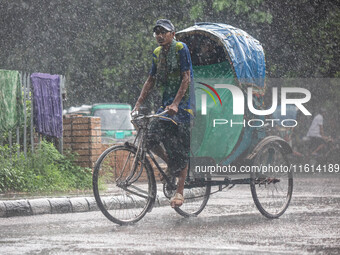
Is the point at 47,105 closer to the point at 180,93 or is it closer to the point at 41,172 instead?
the point at 41,172

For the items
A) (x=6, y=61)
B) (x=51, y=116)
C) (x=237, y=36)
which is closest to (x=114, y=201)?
(x=237, y=36)

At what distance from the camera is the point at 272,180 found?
8391 millimetres

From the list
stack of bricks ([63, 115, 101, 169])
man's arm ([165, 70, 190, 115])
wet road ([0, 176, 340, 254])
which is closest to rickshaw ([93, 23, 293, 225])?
wet road ([0, 176, 340, 254])

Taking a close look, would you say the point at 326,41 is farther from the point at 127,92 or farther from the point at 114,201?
the point at 114,201

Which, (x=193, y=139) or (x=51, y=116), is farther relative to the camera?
(x=51, y=116)

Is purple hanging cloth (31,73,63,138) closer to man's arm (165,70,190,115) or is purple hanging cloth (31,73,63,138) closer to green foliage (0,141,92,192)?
green foliage (0,141,92,192)

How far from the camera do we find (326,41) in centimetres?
2117

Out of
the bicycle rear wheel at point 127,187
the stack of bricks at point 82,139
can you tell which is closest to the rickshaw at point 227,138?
the bicycle rear wheel at point 127,187

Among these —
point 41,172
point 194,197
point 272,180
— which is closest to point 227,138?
point 272,180

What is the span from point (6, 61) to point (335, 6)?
13268 mm

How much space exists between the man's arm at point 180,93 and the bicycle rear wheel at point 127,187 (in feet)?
1.95

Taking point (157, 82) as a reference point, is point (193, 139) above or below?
below

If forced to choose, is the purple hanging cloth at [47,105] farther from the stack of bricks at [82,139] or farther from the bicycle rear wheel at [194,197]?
the bicycle rear wheel at [194,197]

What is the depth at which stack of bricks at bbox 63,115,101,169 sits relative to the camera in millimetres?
12266
